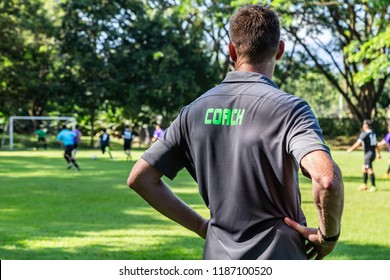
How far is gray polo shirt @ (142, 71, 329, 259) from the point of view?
281cm

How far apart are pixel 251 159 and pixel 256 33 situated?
0.54 metres

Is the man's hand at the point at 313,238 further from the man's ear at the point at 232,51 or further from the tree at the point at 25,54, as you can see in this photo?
the tree at the point at 25,54

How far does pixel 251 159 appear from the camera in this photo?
9.41ft

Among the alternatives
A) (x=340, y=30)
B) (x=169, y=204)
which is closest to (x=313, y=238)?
(x=169, y=204)

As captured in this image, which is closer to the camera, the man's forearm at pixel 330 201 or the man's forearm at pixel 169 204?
the man's forearm at pixel 330 201

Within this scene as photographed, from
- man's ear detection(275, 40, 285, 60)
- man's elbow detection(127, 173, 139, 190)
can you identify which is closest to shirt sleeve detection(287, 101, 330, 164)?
man's ear detection(275, 40, 285, 60)

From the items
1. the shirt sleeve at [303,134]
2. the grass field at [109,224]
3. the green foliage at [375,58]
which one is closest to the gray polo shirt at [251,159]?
the shirt sleeve at [303,134]

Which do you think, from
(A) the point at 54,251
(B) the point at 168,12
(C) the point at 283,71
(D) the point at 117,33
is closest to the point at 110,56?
(D) the point at 117,33

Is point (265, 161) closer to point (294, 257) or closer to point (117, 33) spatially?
point (294, 257)

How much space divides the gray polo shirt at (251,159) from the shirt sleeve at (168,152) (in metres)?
0.08

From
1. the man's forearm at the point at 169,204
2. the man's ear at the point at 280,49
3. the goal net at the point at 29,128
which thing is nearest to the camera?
the man's ear at the point at 280,49

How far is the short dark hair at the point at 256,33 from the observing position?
302cm

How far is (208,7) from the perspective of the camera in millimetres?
43531

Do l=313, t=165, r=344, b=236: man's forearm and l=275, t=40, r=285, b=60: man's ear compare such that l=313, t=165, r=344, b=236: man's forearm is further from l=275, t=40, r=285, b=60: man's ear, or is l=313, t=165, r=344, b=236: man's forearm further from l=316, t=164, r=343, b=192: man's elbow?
l=275, t=40, r=285, b=60: man's ear
